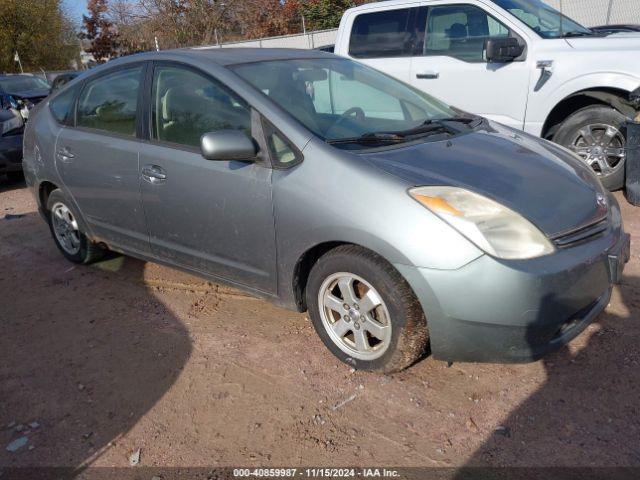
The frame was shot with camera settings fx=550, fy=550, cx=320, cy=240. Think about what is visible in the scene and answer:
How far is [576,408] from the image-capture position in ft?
8.31

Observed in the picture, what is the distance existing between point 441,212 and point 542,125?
11.6ft

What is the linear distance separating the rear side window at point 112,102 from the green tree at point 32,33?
33133 mm

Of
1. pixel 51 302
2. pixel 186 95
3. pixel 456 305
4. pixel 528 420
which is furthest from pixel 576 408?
pixel 51 302

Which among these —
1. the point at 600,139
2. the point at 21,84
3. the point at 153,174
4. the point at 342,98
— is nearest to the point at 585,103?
the point at 600,139

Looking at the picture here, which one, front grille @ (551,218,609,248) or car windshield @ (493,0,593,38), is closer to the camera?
front grille @ (551,218,609,248)

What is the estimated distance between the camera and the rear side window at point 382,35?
629 centimetres

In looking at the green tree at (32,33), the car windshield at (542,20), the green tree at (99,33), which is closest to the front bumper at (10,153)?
the car windshield at (542,20)

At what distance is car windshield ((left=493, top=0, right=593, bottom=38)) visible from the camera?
552cm

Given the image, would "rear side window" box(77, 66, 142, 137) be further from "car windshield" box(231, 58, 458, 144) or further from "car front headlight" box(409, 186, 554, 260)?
"car front headlight" box(409, 186, 554, 260)

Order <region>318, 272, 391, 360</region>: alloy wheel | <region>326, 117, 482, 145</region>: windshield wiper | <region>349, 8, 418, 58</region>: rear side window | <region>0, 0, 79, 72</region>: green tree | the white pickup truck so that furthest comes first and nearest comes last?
<region>0, 0, 79, 72</region>: green tree, <region>349, 8, 418, 58</region>: rear side window, the white pickup truck, <region>326, 117, 482, 145</region>: windshield wiper, <region>318, 272, 391, 360</region>: alloy wheel

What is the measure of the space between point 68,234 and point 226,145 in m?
2.47

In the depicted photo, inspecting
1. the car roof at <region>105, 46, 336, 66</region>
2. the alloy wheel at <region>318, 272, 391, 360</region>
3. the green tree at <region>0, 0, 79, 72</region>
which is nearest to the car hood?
the alloy wheel at <region>318, 272, 391, 360</region>

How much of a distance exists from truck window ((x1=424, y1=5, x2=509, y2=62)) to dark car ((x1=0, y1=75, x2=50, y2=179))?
237 inches

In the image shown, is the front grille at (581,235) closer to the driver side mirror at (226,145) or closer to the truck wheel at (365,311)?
the truck wheel at (365,311)
